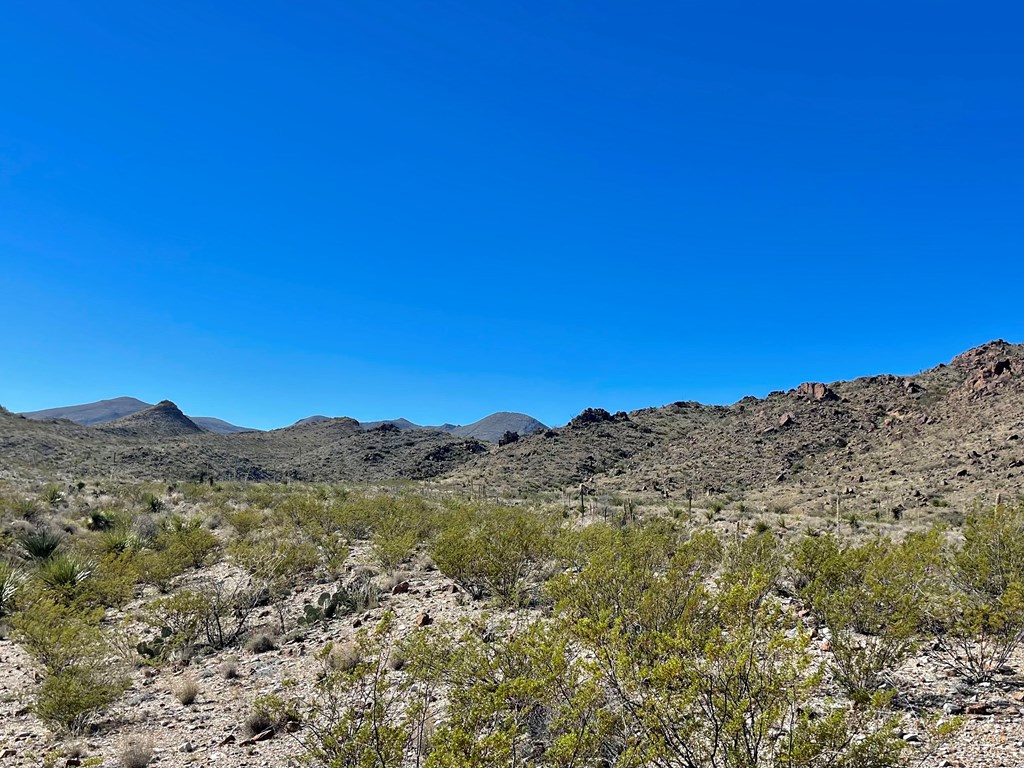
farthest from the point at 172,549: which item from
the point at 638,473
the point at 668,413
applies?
the point at 668,413

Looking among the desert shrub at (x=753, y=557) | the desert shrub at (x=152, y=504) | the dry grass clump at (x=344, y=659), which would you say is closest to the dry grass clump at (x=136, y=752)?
the dry grass clump at (x=344, y=659)

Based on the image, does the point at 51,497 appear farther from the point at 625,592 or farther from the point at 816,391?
the point at 816,391

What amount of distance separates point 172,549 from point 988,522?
16.9 metres

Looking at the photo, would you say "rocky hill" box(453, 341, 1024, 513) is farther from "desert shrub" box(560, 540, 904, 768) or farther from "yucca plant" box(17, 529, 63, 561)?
"yucca plant" box(17, 529, 63, 561)

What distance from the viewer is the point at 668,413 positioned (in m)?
72.9

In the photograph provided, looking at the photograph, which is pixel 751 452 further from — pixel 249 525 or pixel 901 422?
pixel 249 525

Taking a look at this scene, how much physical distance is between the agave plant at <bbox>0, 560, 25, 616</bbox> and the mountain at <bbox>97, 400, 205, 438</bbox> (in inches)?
3056

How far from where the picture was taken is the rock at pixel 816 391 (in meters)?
57.7

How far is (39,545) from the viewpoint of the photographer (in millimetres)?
15859

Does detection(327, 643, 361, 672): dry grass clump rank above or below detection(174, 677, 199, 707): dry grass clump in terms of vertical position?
above

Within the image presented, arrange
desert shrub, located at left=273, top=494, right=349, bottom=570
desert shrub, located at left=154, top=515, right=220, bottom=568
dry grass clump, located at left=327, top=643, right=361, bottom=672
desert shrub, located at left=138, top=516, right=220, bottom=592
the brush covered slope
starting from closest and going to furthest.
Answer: dry grass clump, located at left=327, top=643, right=361, bottom=672 → desert shrub, located at left=138, top=516, right=220, bottom=592 → desert shrub, located at left=154, top=515, right=220, bottom=568 → desert shrub, located at left=273, top=494, right=349, bottom=570 → the brush covered slope

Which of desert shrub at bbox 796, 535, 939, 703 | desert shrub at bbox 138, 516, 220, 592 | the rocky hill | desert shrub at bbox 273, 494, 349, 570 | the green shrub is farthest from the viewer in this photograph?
the rocky hill

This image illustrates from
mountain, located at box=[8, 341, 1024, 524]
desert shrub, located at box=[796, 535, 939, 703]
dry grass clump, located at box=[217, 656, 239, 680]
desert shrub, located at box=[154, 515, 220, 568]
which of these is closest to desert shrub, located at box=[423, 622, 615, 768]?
desert shrub, located at box=[796, 535, 939, 703]

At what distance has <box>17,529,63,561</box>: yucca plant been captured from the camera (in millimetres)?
15734
